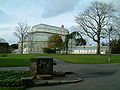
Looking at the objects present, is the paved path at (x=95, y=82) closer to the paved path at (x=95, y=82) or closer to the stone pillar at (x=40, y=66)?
the paved path at (x=95, y=82)

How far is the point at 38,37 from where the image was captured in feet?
311

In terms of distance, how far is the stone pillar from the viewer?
11.0 m

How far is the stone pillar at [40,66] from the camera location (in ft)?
36.1

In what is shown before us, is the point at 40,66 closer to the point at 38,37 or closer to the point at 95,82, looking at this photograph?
the point at 95,82

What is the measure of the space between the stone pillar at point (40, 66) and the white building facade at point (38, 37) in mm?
70027

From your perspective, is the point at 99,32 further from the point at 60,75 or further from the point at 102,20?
the point at 60,75

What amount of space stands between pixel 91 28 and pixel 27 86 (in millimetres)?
44690

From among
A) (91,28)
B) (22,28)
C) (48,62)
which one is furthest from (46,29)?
(48,62)

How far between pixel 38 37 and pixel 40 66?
3331 inches

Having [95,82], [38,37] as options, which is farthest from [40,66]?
[38,37]

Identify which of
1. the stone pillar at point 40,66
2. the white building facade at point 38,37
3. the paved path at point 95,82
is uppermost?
the white building facade at point 38,37

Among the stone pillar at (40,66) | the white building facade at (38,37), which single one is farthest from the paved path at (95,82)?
the white building facade at (38,37)

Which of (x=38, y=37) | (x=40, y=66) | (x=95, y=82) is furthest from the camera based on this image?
(x=38, y=37)

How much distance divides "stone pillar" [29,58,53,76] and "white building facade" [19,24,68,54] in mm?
70027
